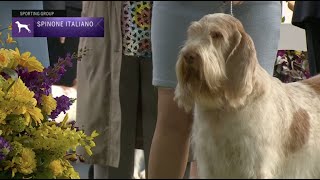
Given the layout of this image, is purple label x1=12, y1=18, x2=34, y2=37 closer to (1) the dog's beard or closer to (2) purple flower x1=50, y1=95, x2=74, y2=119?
(2) purple flower x1=50, y1=95, x2=74, y2=119

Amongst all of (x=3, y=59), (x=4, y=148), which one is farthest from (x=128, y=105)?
(x=4, y=148)

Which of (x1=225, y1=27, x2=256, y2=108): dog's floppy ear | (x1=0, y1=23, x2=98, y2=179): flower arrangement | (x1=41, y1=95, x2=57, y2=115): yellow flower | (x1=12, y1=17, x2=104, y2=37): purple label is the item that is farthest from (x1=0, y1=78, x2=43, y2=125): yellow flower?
(x1=225, y1=27, x2=256, y2=108): dog's floppy ear

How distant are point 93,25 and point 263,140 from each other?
957 millimetres

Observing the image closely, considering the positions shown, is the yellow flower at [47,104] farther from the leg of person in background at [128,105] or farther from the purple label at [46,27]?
the leg of person in background at [128,105]

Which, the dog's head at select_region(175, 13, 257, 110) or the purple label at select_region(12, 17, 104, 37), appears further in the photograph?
the purple label at select_region(12, 17, 104, 37)

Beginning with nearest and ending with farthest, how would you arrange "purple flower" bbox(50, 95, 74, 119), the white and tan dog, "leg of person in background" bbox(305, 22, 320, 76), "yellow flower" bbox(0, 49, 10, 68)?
the white and tan dog, "yellow flower" bbox(0, 49, 10, 68), "purple flower" bbox(50, 95, 74, 119), "leg of person in background" bbox(305, 22, 320, 76)

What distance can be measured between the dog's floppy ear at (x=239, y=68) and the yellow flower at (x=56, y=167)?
55 centimetres

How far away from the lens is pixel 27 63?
182cm

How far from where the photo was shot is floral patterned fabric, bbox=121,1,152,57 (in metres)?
2.45

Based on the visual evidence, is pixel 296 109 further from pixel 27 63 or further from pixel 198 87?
pixel 27 63

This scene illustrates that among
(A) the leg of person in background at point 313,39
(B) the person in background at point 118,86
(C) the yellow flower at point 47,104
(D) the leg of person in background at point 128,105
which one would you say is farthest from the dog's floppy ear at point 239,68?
(D) the leg of person in background at point 128,105

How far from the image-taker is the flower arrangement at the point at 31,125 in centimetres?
167

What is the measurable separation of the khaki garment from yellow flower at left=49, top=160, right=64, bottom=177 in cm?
75

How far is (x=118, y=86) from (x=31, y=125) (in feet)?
3.07
